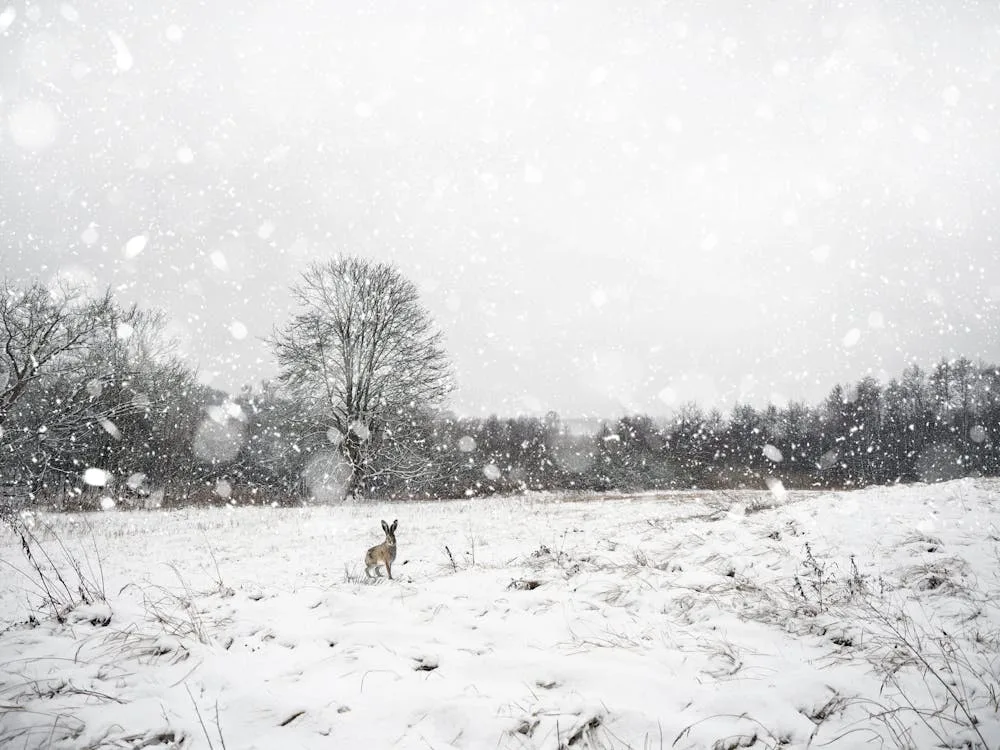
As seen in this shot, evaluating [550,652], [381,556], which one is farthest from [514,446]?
[550,652]

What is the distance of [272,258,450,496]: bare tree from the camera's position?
1964cm

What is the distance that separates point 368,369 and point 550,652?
59.6 feet

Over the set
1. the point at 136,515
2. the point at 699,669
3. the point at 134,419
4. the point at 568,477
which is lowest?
the point at 568,477

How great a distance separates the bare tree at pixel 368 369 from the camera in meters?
19.6

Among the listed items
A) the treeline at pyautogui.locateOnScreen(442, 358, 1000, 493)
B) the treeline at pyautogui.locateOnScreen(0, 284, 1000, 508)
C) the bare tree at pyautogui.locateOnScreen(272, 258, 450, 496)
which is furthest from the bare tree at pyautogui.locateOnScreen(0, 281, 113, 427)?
the treeline at pyautogui.locateOnScreen(442, 358, 1000, 493)

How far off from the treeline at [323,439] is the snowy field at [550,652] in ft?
40.9

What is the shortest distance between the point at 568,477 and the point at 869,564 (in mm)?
45095

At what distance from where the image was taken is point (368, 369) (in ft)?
65.9

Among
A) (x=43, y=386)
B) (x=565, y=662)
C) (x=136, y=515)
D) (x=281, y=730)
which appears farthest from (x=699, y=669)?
(x=43, y=386)

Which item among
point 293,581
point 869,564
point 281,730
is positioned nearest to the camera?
point 281,730

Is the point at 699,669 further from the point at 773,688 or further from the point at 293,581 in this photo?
the point at 293,581

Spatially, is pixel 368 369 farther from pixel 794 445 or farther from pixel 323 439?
pixel 794 445

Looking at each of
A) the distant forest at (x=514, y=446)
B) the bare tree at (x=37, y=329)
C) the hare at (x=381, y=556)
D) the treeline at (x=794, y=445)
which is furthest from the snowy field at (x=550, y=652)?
the treeline at (x=794, y=445)

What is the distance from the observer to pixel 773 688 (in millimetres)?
2590
